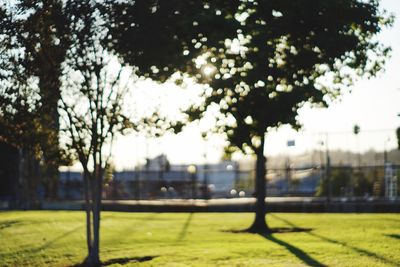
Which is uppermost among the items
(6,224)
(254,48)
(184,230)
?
(254,48)

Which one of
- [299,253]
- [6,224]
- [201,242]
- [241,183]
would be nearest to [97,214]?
[201,242]

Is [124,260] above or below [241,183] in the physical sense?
below

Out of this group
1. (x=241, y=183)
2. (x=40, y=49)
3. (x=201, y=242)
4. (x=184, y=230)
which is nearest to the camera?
(x=40, y=49)

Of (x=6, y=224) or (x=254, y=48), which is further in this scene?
(x=6, y=224)

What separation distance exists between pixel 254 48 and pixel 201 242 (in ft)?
20.0

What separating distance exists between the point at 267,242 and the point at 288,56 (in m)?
6.68

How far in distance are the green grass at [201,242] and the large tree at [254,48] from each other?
304 centimetres

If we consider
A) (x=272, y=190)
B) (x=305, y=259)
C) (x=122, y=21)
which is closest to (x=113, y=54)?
(x=122, y=21)

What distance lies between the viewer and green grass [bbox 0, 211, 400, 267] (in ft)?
53.3

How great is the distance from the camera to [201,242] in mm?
20547

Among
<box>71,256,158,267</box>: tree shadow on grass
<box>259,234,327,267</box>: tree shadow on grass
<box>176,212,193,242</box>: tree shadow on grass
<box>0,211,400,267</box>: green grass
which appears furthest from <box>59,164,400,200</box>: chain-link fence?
<box>71,256,158,267</box>: tree shadow on grass

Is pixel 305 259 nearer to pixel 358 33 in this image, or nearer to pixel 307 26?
pixel 307 26

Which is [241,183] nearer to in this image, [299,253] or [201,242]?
[201,242]

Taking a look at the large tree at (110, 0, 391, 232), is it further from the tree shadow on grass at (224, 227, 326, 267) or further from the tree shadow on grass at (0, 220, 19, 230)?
the tree shadow on grass at (0, 220, 19, 230)
